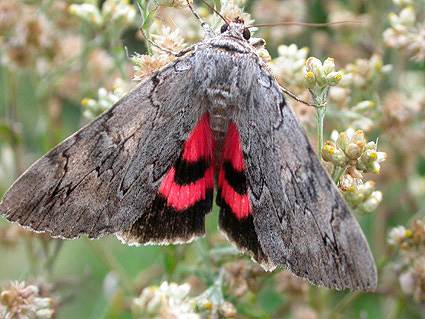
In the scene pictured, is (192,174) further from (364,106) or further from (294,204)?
(364,106)

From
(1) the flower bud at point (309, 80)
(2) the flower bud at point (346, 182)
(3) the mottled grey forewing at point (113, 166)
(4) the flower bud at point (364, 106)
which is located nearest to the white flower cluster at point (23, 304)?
(3) the mottled grey forewing at point (113, 166)

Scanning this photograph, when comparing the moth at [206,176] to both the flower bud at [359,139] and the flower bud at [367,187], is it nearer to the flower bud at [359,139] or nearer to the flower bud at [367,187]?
the flower bud at [359,139]

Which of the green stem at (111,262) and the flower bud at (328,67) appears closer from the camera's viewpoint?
the flower bud at (328,67)

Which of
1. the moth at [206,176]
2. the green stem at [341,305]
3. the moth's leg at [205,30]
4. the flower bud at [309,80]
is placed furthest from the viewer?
the green stem at [341,305]

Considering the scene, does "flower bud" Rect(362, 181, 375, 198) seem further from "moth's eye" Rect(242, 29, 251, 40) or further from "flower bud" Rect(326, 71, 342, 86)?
"moth's eye" Rect(242, 29, 251, 40)

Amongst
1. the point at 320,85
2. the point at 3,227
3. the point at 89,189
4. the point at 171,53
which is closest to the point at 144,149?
the point at 89,189

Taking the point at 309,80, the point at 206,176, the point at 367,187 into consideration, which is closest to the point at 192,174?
the point at 206,176

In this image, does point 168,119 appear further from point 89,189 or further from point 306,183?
point 306,183
